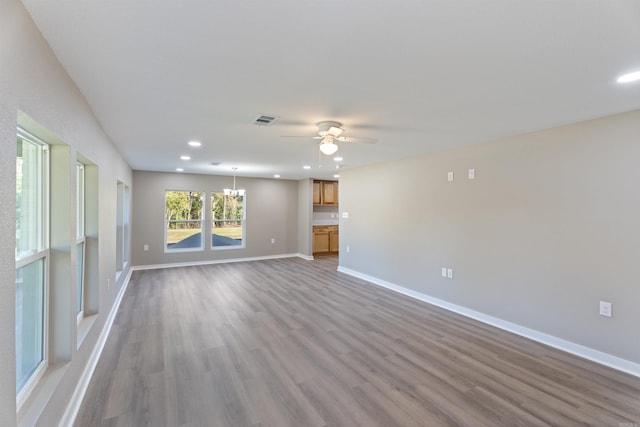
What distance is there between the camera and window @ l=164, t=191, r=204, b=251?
7.05 m

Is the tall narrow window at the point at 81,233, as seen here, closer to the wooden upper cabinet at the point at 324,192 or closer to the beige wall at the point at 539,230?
the beige wall at the point at 539,230

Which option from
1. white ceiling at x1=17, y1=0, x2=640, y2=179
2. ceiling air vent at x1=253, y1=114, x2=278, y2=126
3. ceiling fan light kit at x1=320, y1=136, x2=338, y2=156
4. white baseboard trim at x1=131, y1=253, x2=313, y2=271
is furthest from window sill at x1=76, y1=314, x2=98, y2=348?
white baseboard trim at x1=131, y1=253, x2=313, y2=271

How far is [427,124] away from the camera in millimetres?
3010

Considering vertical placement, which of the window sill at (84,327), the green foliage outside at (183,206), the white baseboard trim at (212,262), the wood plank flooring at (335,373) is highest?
the green foliage outside at (183,206)

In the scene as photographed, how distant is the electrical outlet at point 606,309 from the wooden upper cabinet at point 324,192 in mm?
6517

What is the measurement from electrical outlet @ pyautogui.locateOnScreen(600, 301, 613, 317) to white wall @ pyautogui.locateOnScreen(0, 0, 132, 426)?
13.8 ft

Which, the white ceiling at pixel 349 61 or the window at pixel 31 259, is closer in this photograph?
the white ceiling at pixel 349 61

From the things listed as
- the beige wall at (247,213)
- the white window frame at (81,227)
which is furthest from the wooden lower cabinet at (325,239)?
the white window frame at (81,227)

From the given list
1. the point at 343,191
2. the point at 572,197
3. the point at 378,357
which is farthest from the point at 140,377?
the point at 343,191

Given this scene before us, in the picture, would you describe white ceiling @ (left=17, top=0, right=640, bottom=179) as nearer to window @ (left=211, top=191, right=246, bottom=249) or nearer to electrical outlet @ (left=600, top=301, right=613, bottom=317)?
electrical outlet @ (left=600, top=301, right=613, bottom=317)

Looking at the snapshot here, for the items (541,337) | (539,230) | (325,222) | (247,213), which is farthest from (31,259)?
(325,222)

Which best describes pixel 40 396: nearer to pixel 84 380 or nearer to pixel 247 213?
pixel 84 380

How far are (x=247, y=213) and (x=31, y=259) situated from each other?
248 inches

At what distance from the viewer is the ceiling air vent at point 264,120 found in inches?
110
